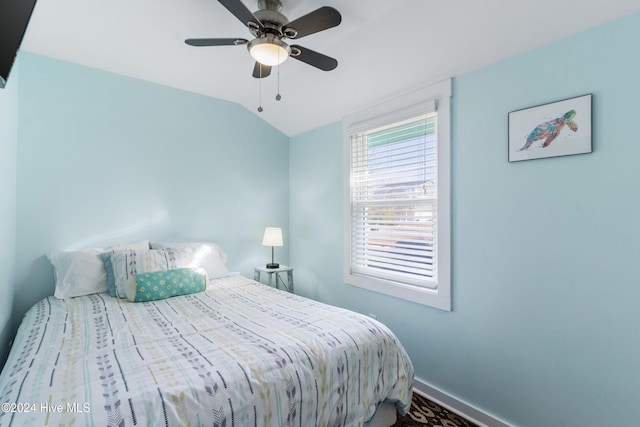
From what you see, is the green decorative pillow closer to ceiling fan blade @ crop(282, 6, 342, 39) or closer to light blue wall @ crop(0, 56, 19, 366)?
light blue wall @ crop(0, 56, 19, 366)

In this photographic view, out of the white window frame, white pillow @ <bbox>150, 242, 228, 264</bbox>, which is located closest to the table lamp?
white pillow @ <bbox>150, 242, 228, 264</bbox>

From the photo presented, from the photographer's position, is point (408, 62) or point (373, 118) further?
point (373, 118)

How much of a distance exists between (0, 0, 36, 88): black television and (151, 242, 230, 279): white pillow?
6.36 feet

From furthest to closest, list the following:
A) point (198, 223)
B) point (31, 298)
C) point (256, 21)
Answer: point (198, 223)
point (31, 298)
point (256, 21)

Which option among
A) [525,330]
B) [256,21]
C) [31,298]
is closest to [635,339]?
[525,330]

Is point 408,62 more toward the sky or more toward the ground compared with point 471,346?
more toward the sky

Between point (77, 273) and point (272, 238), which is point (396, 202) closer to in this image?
point (272, 238)

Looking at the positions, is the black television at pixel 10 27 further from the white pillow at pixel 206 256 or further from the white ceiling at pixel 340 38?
the white pillow at pixel 206 256

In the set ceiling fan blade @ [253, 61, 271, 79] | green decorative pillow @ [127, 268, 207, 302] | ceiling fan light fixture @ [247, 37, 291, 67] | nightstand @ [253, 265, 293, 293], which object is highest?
ceiling fan blade @ [253, 61, 271, 79]

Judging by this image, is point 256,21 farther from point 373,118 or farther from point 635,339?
point 635,339

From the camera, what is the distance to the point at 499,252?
73.0 inches

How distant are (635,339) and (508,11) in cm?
173

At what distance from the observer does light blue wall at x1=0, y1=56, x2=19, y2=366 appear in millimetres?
1824

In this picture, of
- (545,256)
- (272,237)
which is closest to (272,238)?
(272,237)
